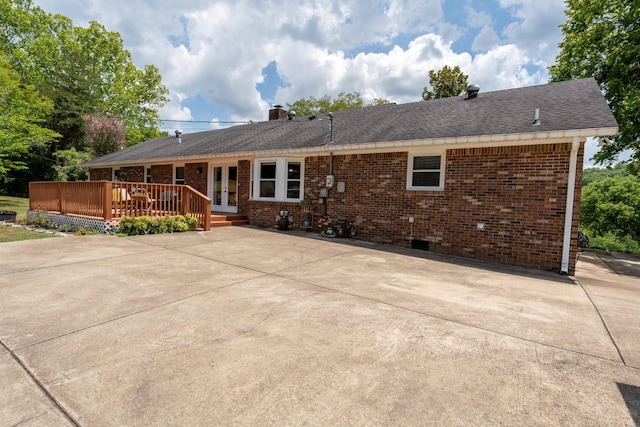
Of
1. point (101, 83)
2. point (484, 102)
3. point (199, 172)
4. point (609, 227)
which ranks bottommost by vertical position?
point (609, 227)

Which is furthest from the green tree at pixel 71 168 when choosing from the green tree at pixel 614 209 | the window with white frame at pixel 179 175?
the green tree at pixel 614 209

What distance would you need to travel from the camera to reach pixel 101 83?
Result: 29312 mm

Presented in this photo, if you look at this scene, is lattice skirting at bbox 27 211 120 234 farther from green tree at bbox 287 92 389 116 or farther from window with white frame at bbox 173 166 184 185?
green tree at bbox 287 92 389 116

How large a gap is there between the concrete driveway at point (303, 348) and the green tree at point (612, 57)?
1014 cm

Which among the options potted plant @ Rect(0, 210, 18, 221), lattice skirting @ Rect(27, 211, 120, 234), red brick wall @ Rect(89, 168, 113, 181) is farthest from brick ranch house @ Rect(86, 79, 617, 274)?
red brick wall @ Rect(89, 168, 113, 181)

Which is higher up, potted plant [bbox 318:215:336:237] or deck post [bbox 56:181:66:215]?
deck post [bbox 56:181:66:215]

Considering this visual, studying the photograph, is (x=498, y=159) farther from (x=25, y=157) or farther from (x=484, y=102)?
(x=25, y=157)

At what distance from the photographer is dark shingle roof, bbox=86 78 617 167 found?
22.9 feet

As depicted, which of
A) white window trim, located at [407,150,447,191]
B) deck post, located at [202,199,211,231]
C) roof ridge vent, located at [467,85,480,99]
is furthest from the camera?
roof ridge vent, located at [467,85,480,99]

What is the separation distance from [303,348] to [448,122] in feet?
26.4

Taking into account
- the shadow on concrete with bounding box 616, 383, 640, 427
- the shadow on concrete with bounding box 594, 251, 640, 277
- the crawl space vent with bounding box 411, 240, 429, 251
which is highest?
the crawl space vent with bounding box 411, 240, 429, 251

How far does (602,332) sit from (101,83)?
3763cm

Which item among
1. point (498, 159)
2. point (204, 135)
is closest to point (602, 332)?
point (498, 159)

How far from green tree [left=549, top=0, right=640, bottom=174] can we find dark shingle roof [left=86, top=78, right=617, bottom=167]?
433cm
